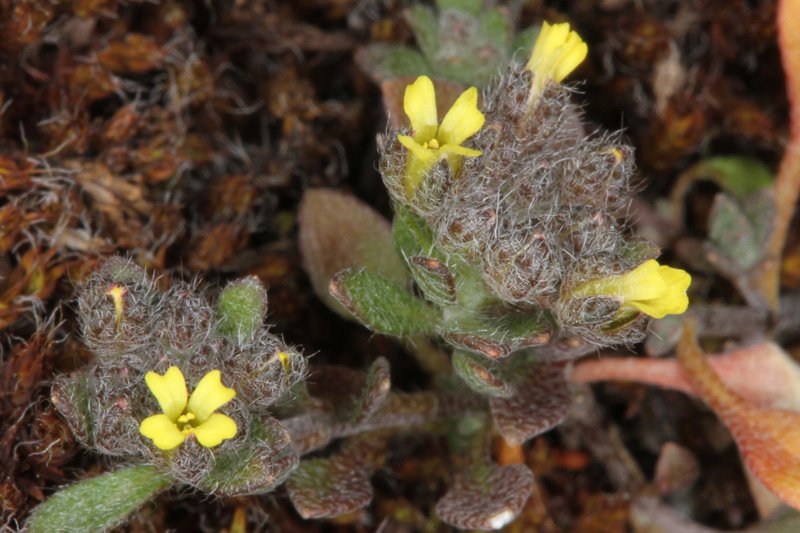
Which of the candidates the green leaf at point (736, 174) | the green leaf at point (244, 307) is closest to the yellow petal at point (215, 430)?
the green leaf at point (244, 307)

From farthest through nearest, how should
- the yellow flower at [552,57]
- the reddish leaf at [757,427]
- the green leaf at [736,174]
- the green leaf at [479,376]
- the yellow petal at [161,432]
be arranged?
the green leaf at [736,174], the reddish leaf at [757,427], the yellow flower at [552,57], the green leaf at [479,376], the yellow petal at [161,432]

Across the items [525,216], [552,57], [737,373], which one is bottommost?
[737,373]

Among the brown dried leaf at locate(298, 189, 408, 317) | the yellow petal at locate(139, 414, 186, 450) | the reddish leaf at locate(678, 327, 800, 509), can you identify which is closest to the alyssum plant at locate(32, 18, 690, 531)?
the yellow petal at locate(139, 414, 186, 450)

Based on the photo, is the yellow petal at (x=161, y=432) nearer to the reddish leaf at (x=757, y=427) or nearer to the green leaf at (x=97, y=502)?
the green leaf at (x=97, y=502)

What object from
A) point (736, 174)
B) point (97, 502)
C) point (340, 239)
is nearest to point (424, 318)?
point (340, 239)

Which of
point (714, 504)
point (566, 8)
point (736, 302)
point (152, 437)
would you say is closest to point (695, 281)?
point (736, 302)

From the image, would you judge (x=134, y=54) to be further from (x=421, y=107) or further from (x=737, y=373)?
(x=737, y=373)

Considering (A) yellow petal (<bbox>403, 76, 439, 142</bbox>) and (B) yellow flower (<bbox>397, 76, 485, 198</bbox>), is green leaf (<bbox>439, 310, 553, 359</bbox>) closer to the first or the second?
(B) yellow flower (<bbox>397, 76, 485, 198</bbox>)
